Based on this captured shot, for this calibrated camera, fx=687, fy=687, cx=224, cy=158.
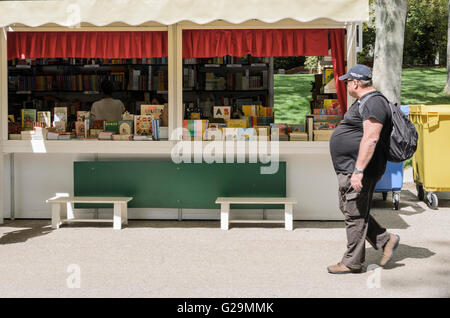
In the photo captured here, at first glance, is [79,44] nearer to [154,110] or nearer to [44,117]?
[44,117]

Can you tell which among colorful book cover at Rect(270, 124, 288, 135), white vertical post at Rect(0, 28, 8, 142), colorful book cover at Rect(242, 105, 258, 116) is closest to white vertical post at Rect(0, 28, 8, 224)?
white vertical post at Rect(0, 28, 8, 142)

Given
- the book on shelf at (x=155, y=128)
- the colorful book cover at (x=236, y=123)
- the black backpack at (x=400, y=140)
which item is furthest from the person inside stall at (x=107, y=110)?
the black backpack at (x=400, y=140)

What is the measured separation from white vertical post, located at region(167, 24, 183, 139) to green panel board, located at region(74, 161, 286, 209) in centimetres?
62

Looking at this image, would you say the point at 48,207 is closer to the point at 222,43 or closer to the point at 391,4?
the point at 222,43

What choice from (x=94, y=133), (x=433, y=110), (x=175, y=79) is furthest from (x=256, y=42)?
(x=433, y=110)

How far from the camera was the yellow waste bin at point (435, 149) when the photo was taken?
402 inches

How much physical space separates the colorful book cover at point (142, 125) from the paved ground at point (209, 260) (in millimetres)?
1251

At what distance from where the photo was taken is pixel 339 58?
367 inches

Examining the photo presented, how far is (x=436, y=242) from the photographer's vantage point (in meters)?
7.88

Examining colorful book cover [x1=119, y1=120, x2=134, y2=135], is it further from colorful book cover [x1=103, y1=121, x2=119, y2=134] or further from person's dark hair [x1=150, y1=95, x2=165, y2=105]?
person's dark hair [x1=150, y1=95, x2=165, y2=105]

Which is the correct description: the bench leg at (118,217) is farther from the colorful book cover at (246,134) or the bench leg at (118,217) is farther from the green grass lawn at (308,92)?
the green grass lawn at (308,92)

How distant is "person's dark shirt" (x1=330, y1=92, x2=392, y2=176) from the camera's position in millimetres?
6160

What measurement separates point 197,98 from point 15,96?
3696 millimetres

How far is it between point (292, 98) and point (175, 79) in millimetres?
18465
